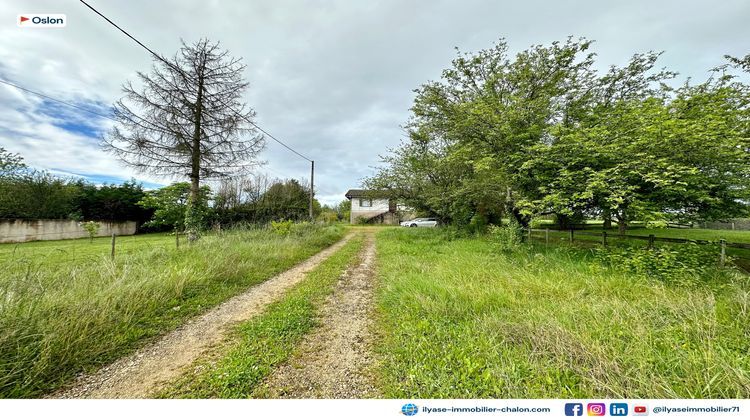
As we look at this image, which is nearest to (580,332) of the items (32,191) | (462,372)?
(462,372)

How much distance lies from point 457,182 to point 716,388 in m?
11.7

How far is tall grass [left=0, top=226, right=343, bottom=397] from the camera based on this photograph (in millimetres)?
2252

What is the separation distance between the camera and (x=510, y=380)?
6.79ft

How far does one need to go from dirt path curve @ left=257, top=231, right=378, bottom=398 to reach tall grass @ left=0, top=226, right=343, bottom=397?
6.74ft

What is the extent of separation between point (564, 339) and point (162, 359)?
4.46 m

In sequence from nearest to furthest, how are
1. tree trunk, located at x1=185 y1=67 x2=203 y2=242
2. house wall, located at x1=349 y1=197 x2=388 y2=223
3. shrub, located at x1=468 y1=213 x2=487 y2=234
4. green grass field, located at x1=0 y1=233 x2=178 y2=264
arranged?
green grass field, located at x1=0 y1=233 x2=178 y2=264 → tree trunk, located at x1=185 y1=67 x2=203 y2=242 → shrub, located at x1=468 y1=213 x2=487 y2=234 → house wall, located at x1=349 y1=197 x2=388 y2=223

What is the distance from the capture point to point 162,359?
2.56 metres

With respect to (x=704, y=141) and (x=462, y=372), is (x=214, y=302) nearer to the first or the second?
(x=462, y=372)
